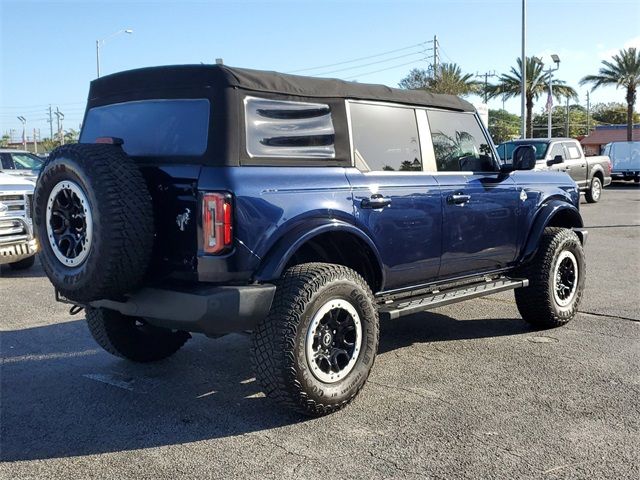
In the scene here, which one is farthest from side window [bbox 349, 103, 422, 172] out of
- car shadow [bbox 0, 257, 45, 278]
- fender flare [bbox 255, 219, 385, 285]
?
car shadow [bbox 0, 257, 45, 278]

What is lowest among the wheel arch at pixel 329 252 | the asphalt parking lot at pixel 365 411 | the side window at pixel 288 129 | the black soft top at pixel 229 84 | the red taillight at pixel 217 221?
the asphalt parking lot at pixel 365 411

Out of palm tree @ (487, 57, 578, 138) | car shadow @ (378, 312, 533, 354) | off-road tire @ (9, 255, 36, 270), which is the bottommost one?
car shadow @ (378, 312, 533, 354)

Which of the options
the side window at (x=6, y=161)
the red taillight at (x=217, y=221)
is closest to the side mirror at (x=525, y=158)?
the red taillight at (x=217, y=221)

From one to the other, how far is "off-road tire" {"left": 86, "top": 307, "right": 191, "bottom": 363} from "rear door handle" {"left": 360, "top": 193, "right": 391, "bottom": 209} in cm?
181

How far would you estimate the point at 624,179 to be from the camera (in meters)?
27.7

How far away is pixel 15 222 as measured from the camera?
834 cm

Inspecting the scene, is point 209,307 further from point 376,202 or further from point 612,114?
point 612,114

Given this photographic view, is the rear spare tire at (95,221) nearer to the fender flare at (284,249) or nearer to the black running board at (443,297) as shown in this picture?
the fender flare at (284,249)

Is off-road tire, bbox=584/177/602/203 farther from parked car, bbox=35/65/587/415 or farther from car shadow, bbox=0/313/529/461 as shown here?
parked car, bbox=35/65/587/415

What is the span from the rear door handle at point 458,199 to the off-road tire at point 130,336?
2287 millimetres

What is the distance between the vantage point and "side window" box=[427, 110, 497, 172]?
5160 mm

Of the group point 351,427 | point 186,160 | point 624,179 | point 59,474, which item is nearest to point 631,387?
point 351,427

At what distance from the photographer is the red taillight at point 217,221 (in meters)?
3.52

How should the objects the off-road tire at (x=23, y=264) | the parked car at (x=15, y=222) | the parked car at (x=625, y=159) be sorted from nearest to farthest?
the parked car at (x=15, y=222), the off-road tire at (x=23, y=264), the parked car at (x=625, y=159)
